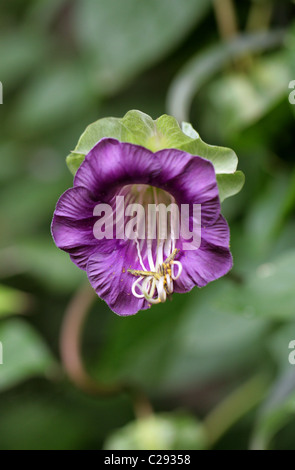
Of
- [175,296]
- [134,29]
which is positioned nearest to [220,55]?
[134,29]

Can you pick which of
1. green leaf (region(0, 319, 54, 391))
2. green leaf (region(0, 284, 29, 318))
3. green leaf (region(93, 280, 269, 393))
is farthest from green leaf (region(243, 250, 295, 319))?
green leaf (region(0, 284, 29, 318))

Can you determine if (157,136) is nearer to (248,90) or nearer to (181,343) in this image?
(248,90)

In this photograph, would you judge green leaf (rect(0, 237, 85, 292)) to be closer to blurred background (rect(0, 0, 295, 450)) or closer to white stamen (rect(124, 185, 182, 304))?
blurred background (rect(0, 0, 295, 450))

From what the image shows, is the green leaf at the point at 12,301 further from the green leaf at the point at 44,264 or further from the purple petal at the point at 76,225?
the purple petal at the point at 76,225

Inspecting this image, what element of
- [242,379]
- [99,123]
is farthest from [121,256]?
[242,379]

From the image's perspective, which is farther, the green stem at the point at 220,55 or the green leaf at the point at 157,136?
the green stem at the point at 220,55

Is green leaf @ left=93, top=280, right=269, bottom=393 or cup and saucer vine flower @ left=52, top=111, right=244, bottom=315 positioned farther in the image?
green leaf @ left=93, top=280, right=269, bottom=393

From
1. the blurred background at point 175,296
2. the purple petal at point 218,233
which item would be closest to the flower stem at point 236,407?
the blurred background at point 175,296
